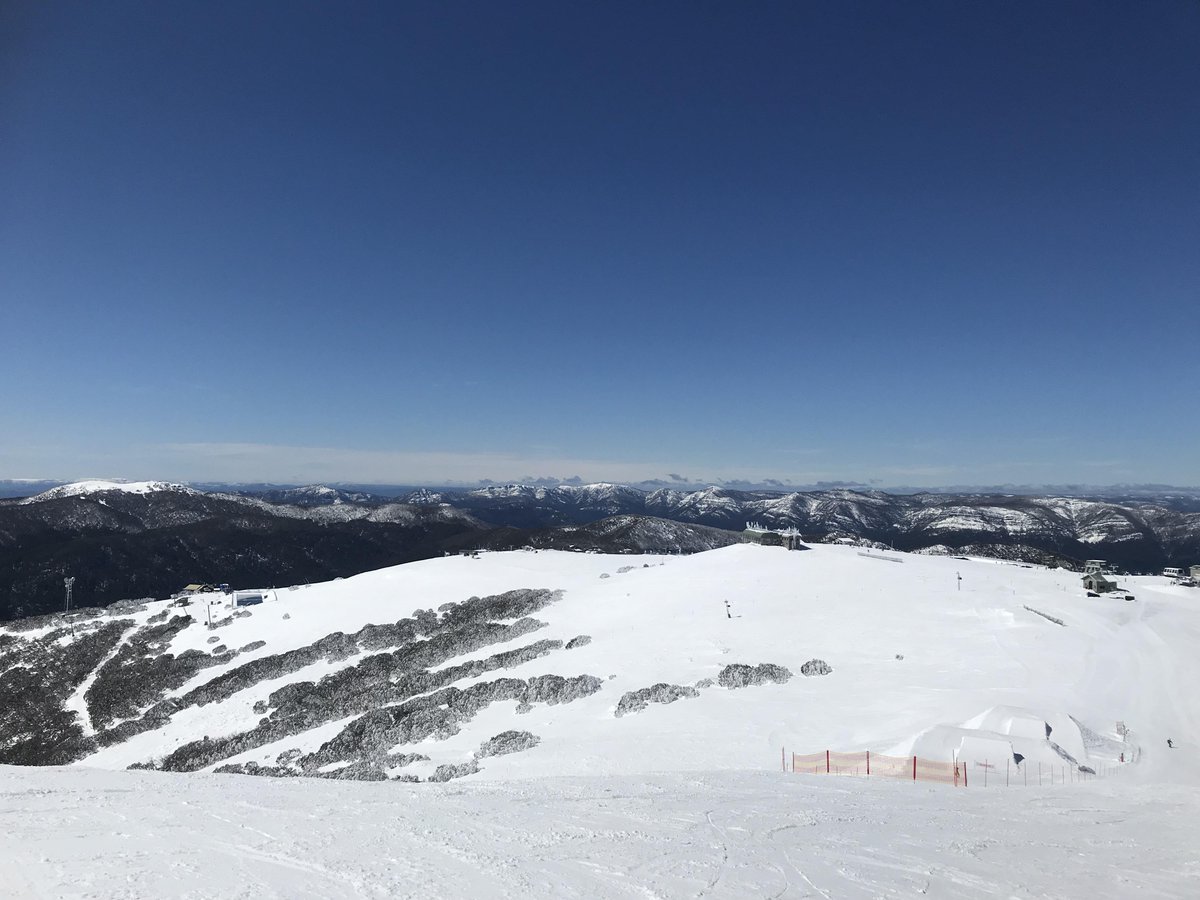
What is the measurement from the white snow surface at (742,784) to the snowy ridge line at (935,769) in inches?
14.2

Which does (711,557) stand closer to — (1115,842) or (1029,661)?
(1029,661)

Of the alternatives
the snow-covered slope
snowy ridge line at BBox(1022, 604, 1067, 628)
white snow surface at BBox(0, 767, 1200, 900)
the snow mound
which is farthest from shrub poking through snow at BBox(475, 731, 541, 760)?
snowy ridge line at BBox(1022, 604, 1067, 628)

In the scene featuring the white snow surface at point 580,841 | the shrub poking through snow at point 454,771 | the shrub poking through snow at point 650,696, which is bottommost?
the shrub poking through snow at point 454,771

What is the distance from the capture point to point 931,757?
24344mm

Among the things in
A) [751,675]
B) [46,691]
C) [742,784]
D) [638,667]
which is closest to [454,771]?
[638,667]

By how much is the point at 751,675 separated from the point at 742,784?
17.0 m

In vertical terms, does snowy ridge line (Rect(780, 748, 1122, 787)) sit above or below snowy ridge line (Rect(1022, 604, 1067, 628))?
below

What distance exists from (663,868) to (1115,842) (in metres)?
12.9

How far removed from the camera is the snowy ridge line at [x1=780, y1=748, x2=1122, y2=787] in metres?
22.7

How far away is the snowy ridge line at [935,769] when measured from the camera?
74.5ft

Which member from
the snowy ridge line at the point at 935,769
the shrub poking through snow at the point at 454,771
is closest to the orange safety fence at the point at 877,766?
the snowy ridge line at the point at 935,769

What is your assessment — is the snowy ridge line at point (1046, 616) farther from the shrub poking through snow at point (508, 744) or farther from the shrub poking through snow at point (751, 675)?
the shrub poking through snow at point (508, 744)

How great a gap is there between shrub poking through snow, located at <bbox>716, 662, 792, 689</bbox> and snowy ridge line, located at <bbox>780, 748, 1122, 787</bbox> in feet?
36.1

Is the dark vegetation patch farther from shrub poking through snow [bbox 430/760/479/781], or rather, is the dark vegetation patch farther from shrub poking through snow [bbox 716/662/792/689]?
shrub poking through snow [bbox 716/662/792/689]
